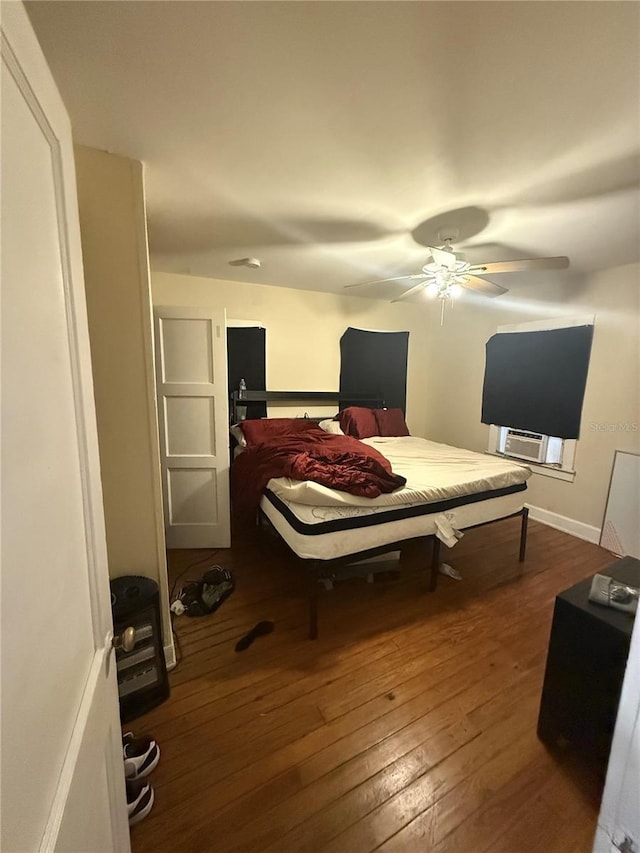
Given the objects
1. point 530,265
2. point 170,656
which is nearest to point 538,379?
point 530,265

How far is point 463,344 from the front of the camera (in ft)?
14.2

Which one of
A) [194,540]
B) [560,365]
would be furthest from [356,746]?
[560,365]

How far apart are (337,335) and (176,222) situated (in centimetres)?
233

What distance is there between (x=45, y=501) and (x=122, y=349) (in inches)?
44.8

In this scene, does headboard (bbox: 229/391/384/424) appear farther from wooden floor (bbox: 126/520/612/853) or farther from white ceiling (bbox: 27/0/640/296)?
wooden floor (bbox: 126/520/612/853)

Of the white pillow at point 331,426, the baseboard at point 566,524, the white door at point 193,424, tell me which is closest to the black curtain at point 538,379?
the baseboard at point 566,524

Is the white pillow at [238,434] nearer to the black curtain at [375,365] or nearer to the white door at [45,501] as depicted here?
the black curtain at [375,365]

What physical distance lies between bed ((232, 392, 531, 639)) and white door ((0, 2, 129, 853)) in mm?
1238

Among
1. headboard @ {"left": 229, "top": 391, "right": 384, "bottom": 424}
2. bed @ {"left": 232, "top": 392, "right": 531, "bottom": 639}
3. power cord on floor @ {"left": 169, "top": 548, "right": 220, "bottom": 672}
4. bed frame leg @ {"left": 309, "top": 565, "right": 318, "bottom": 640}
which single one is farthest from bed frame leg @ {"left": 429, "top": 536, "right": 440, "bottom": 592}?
headboard @ {"left": 229, "top": 391, "right": 384, "bottom": 424}

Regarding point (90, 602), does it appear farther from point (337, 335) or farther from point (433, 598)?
point (337, 335)

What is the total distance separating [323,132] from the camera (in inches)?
54.8

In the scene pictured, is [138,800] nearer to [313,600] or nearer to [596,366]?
[313,600]

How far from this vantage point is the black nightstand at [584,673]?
3.97ft

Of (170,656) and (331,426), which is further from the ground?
(331,426)
